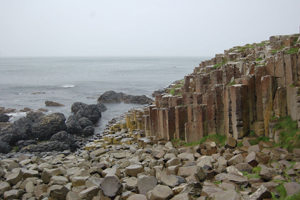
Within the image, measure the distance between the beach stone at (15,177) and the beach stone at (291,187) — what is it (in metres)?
8.77

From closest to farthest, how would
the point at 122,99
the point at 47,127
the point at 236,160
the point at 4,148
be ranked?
the point at 236,160 → the point at 4,148 → the point at 47,127 → the point at 122,99

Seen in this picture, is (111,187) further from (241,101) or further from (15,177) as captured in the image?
(241,101)

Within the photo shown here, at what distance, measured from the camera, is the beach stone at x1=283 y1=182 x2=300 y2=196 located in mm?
6274

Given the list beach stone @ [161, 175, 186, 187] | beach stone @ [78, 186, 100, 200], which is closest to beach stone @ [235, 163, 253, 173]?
beach stone @ [161, 175, 186, 187]

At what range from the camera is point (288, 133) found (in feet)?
32.0

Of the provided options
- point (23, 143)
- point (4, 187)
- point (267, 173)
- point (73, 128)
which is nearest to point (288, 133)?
point (267, 173)

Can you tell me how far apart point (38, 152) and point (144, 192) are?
11649 mm

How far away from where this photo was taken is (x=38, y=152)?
1762cm

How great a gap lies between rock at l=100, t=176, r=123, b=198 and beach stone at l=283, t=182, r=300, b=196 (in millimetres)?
4352

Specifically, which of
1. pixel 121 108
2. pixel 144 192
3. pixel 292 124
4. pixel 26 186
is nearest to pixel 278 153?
pixel 292 124

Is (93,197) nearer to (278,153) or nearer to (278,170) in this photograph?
(278,170)

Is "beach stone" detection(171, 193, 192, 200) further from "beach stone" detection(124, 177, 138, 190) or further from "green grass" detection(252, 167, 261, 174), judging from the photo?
"green grass" detection(252, 167, 261, 174)

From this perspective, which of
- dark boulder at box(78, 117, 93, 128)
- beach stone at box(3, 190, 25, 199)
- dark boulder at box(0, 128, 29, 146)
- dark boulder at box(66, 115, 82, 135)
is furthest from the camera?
dark boulder at box(78, 117, 93, 128)

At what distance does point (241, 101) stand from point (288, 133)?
2092 mm
